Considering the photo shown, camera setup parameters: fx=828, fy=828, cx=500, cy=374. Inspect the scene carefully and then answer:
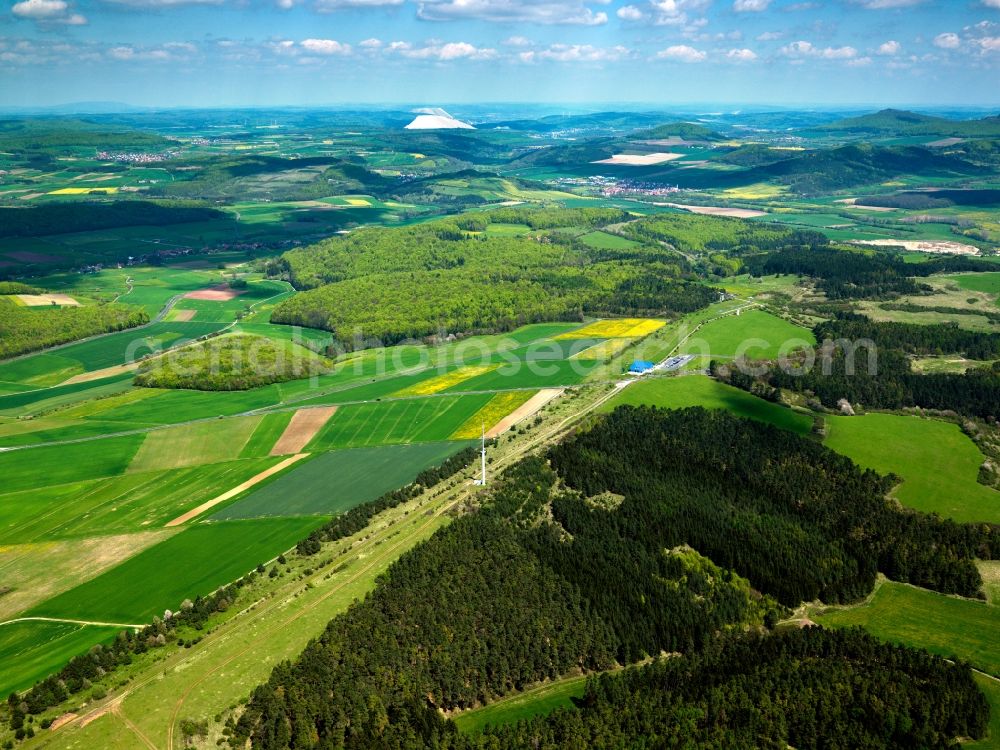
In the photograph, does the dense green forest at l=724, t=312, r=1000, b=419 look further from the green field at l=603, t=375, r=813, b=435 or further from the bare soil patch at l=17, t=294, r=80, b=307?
the bare soil patch at l=17, t=294, r=80, b=307

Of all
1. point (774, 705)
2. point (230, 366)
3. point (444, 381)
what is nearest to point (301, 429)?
point (444, 381)

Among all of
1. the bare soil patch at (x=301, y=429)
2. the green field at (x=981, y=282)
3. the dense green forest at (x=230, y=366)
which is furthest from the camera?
the green field at (x=981, y=282)

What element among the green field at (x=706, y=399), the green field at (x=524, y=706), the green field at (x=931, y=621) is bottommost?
the green field at (x=524, y=706)

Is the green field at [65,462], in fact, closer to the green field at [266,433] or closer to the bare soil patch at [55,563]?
the green field at [266,433]

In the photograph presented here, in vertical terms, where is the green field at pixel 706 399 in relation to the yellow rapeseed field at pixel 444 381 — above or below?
above

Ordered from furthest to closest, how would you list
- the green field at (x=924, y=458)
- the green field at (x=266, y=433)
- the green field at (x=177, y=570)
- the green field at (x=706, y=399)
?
the green field at (x=706, y=399) → the green field at (x=266, y=433) → the green field at (x=924, y=458) → the green field at (x=177, y=570)

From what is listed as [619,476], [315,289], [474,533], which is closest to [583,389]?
[619,476]

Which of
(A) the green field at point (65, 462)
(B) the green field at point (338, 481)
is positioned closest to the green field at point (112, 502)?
(A) the green field at point (65, 462)
